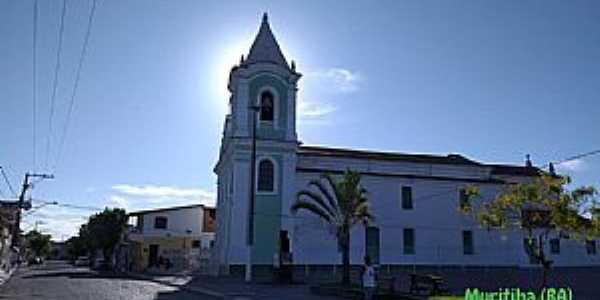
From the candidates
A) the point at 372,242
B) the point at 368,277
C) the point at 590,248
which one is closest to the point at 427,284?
the point at 368,277

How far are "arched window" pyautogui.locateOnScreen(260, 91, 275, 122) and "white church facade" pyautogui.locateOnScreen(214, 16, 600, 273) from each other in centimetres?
7

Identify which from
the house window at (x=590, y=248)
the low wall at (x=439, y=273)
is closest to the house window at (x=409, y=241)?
→ the low wall at (x=439, y=273)

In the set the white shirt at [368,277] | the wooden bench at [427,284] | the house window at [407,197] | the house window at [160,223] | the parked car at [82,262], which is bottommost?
the parked car at [82,262]

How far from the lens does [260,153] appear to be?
135 feet

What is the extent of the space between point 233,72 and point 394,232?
52.7 ft

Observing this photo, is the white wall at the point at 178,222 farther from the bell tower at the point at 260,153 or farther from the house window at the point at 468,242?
the house window at the point at 468,242

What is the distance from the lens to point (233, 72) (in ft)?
140

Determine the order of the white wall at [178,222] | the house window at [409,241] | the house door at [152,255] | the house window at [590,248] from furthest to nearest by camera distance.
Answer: the white wall at [178,222]
the house door at [152,255]
the house window at [590,248]
the house window at [409,241]

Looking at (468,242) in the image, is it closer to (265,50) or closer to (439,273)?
(439,273)

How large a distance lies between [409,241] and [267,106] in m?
14.1

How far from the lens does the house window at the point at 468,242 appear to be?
46094mm

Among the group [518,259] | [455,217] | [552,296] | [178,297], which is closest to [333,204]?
[178,297]

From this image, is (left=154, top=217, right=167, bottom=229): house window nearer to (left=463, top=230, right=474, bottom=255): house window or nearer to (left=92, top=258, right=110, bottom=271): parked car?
(left=92, top=258, right=110, bottom=271): parked car

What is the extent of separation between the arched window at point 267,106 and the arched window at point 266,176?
3055mm
